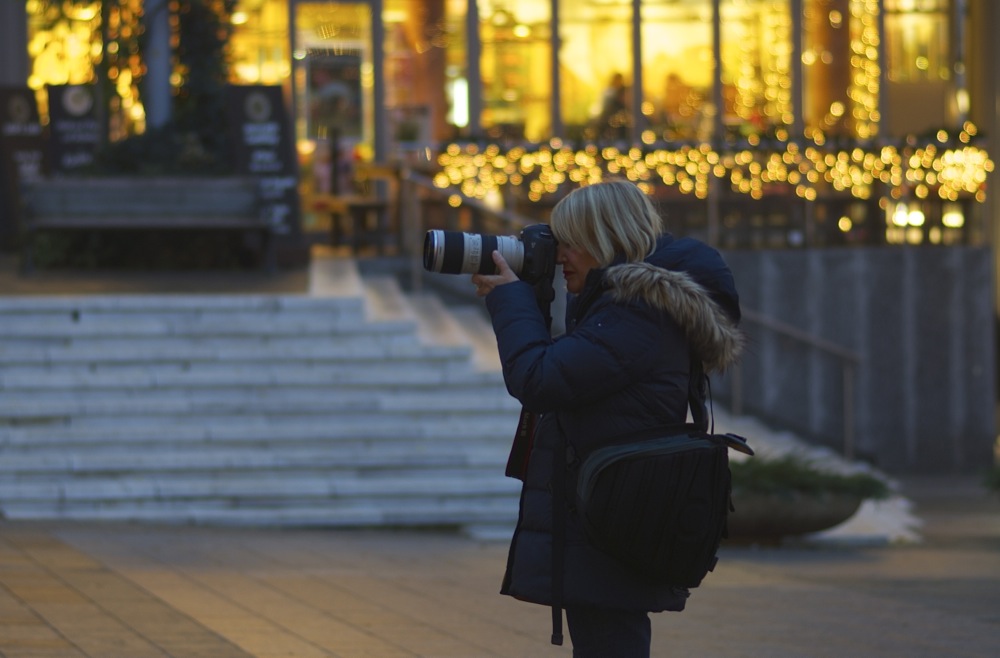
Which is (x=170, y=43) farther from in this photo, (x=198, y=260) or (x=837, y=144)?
(x=837, y=144)

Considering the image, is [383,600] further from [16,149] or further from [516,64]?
[516,64]

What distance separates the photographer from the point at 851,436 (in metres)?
14.0

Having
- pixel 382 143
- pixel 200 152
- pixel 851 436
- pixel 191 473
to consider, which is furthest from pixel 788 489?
pixel 382 143

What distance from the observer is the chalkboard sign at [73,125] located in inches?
663

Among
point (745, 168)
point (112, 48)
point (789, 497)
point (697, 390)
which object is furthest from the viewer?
point (112, 48)

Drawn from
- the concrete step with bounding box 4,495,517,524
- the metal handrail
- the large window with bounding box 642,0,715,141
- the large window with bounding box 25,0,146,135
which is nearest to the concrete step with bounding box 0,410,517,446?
the concrete step with bounding box 4,495,517,524

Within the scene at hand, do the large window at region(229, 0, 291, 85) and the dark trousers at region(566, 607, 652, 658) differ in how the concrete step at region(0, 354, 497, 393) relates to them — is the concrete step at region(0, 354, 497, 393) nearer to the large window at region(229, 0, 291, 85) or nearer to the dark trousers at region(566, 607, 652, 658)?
the dark trousers at region(566, 607, 652, 658)

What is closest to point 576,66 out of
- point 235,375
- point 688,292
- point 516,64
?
point 516,64

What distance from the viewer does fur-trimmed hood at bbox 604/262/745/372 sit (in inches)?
142

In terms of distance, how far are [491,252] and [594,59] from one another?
1635 centimetres

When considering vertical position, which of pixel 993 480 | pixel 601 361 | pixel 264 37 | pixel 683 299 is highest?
pixel 264 37

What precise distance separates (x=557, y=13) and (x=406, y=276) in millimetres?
5998

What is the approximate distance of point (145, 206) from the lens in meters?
14.5

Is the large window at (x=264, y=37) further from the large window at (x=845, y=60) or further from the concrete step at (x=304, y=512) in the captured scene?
the concrete step at (x=304, y=512)
